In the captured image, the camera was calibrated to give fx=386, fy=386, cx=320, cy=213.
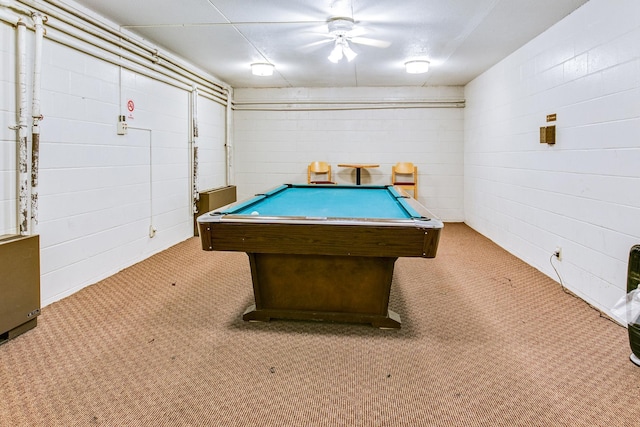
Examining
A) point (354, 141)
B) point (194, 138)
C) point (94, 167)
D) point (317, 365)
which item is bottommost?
point (317, 365)

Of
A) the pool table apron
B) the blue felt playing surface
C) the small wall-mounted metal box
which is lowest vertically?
the pool table apron

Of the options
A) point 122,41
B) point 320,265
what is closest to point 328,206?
point 320,265

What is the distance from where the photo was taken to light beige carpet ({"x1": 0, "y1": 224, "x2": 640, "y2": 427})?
1.55 metres

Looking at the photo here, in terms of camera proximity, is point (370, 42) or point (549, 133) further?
point (370, 42)

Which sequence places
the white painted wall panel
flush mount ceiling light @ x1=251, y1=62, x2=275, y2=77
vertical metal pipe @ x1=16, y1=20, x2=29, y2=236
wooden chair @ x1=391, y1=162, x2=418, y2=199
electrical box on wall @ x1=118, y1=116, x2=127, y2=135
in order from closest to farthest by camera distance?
1. vertical metal pipe @ x1=16, y1=20, x2=29, y2=236
2. electrical box on wall @ x1=118, y1=116, x2=127, y2=135
3. flush mount ceiling light @ x1=251, y1=62, x2=275, y2=77
4. the white painted wall panel
5. wooden chair @ x1=391, y1=162, x2=418, y2=199

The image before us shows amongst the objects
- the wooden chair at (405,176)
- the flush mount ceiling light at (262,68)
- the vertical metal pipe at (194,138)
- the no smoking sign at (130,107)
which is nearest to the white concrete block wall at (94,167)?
the no smoking sign at (130,107)

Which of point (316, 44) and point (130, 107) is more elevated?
point (316, 44)

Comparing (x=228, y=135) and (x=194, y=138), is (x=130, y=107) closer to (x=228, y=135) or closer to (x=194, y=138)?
(x=194, y=138)

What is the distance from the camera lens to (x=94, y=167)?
3.11 meters

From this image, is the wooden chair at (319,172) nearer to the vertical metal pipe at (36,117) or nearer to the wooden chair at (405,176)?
the wooden chair at (405,176)

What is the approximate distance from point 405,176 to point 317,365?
464cm

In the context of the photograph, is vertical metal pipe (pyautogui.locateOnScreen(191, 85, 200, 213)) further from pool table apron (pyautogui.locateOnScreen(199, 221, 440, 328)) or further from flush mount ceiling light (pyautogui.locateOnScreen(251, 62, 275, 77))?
pool table apron (pyautogui.locateOnScreen(199, 221, 440, 328))

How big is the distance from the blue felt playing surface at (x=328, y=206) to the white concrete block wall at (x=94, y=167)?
138cm

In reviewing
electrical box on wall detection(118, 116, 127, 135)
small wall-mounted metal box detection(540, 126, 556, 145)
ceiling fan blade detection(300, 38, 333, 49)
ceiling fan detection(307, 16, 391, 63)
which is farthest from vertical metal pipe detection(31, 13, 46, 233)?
small wall-mounted metal box detection(540, 126, 556, 145)
